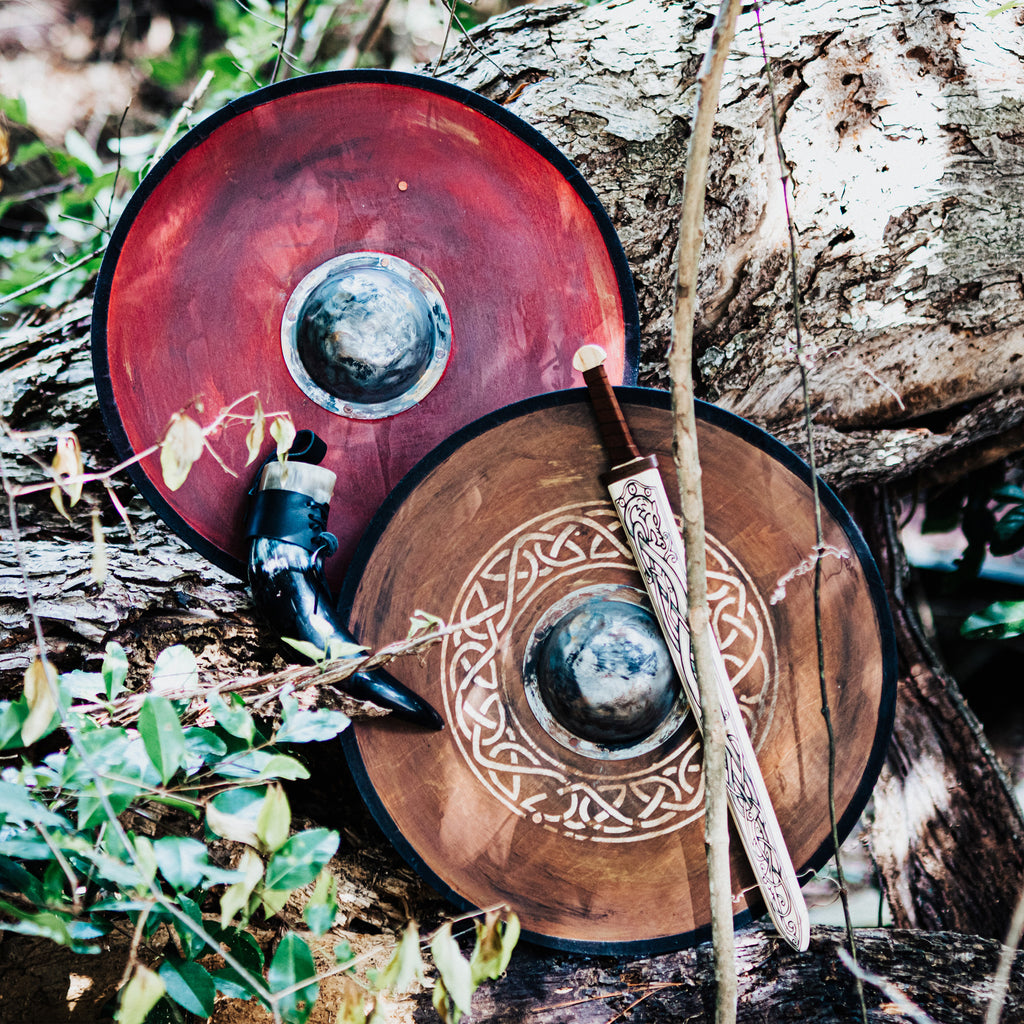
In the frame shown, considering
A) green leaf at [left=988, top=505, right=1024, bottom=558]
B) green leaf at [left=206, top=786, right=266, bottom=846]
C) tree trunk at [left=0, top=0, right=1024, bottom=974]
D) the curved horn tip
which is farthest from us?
green leaf at [left=988, top=505, right=1024, bottom=558]

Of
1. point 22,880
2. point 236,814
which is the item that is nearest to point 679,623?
point 236,814

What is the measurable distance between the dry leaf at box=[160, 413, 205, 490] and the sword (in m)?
0.46

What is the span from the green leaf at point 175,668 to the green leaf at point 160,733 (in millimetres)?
181

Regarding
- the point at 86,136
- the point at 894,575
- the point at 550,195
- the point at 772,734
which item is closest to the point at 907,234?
the point at 550,195

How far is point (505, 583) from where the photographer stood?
3.20 feet

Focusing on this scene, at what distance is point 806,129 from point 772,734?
1.02 metres

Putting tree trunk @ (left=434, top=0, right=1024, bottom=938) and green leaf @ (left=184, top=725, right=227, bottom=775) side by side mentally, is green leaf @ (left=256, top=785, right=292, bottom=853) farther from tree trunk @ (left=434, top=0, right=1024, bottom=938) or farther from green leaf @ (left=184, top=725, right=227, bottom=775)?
tree trunk @ (left=434, top=0, right=1024, bottom=938)

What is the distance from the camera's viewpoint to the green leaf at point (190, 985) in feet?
2.37

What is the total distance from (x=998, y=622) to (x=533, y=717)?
954 mm

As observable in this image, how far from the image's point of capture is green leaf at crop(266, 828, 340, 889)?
67 centimetres

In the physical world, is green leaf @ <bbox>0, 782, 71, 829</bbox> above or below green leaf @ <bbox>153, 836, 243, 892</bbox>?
above

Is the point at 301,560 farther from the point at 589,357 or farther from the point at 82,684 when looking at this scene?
the point at 589,357

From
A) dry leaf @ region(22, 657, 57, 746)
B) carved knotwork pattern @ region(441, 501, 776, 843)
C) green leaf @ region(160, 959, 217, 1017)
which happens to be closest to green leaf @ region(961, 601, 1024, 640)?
carved knotwork pattern @ region(441, 501, 776, 843)

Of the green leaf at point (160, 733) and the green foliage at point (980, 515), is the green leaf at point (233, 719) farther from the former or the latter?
the green foliage at point (980, 515)
